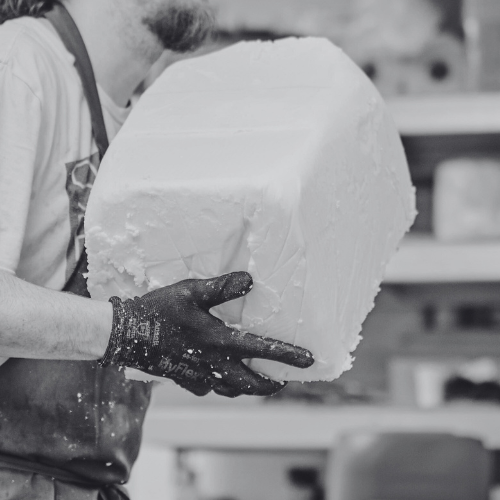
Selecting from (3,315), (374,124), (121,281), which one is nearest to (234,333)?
(121,281)

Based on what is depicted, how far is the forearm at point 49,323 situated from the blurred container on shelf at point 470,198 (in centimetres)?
205

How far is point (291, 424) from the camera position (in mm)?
2973

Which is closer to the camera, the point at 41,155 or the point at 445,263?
the point at 41,155

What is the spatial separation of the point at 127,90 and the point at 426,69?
1.82m

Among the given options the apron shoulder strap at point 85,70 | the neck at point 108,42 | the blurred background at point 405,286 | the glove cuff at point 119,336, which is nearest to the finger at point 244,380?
the glove cuff at point 119,336

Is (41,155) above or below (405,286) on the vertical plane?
above

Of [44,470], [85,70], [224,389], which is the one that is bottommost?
[44,470]

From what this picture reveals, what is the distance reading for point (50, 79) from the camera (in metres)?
1.20

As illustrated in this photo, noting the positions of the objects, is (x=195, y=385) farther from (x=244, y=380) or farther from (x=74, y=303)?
(x=74, y=303)

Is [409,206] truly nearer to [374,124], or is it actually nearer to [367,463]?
[374,124]

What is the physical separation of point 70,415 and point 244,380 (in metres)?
0.30

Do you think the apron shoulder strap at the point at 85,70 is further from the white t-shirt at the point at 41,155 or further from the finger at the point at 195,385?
the finger at the point at 195,385

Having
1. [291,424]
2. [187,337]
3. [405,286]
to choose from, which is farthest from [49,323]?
[405,286]

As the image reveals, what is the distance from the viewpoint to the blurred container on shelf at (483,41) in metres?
2.98
